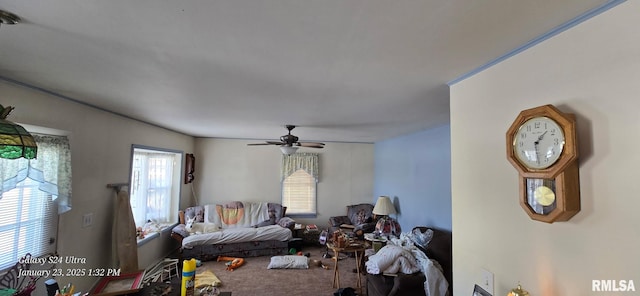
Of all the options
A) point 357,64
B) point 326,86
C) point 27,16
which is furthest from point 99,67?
point 357,64

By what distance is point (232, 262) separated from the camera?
4262mm

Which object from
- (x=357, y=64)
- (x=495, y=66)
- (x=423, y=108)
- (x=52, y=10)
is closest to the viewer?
(x=52, y=10)

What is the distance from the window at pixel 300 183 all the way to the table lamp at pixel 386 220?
1673mm

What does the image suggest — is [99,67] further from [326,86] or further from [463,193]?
[463,193]

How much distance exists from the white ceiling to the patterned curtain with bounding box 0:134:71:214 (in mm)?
457

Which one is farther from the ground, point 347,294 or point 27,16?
point 27,16

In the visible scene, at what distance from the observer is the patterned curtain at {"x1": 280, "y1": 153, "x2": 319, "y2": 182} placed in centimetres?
594

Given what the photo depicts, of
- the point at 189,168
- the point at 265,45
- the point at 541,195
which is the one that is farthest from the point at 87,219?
the point at 541,195

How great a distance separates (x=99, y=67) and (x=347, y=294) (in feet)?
10.9

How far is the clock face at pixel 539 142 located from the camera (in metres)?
1.03

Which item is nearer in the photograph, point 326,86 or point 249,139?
point 326,86

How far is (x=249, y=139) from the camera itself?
5871 millimetres

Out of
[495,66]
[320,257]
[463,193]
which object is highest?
[495,66]

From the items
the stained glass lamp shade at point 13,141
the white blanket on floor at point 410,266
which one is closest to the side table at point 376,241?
the white blanket on floor at point 410,266
